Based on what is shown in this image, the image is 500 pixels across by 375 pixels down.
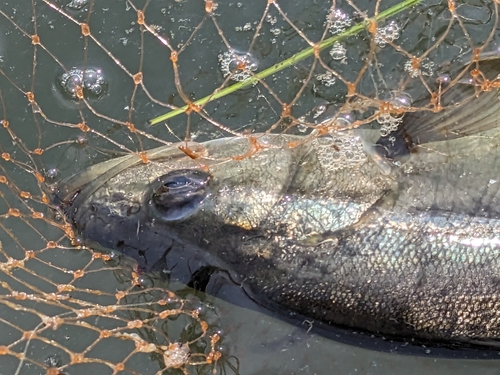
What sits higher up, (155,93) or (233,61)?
(233,61)

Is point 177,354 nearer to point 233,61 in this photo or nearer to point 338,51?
point 233,61

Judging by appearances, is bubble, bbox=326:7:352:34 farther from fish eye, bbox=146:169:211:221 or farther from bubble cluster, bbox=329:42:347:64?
fish eye, bbox=146:169:211:221

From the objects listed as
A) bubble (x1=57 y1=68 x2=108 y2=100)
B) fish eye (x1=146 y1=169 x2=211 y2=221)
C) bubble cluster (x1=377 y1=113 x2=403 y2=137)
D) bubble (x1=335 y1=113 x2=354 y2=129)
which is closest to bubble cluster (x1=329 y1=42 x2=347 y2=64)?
bubble (x1=335 y1=113 x2=354 y2=129)

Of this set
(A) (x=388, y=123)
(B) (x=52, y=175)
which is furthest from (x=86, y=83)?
(A) (x=388, y=123)

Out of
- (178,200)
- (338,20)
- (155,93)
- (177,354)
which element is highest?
(338,20)

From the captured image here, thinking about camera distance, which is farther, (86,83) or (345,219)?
(86,83)

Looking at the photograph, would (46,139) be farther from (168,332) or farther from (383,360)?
(383,360)

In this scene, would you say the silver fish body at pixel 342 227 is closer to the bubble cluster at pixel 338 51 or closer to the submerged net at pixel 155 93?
the submerged net at pixel 155 93

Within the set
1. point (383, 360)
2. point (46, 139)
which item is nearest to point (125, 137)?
point (46, 139)
